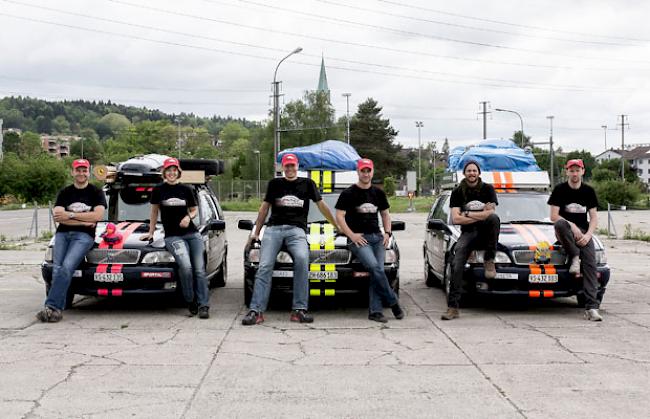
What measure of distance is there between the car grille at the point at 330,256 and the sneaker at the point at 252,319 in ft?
2.88

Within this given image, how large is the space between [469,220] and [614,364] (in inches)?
106

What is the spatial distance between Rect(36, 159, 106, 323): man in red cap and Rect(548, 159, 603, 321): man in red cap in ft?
17.6

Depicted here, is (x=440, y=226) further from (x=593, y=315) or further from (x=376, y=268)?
(x=593, y=315)

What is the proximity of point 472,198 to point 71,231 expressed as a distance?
4670mm

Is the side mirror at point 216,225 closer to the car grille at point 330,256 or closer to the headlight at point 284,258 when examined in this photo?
the headlight at point 284,258

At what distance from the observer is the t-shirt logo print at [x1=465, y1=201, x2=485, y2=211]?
27.9 feet

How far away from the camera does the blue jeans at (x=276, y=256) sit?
809 centimetres

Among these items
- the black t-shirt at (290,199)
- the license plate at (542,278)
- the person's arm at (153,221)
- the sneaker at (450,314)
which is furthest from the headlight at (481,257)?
the person's arm at (153,221)

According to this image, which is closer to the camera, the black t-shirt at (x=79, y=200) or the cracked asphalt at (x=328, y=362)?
the cracked asphalt at (x=328, y=362)

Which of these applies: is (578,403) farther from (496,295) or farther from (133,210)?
(133,210)

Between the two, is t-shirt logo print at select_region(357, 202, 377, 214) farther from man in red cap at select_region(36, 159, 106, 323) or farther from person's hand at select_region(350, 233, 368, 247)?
man in red cap at select_region(36, 159, 106, 323)

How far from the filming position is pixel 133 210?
9.95 metres

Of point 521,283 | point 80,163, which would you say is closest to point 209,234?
point 80,163

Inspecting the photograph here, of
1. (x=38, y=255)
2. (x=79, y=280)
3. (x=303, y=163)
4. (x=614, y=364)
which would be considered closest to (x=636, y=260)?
(x=303, y=163)
